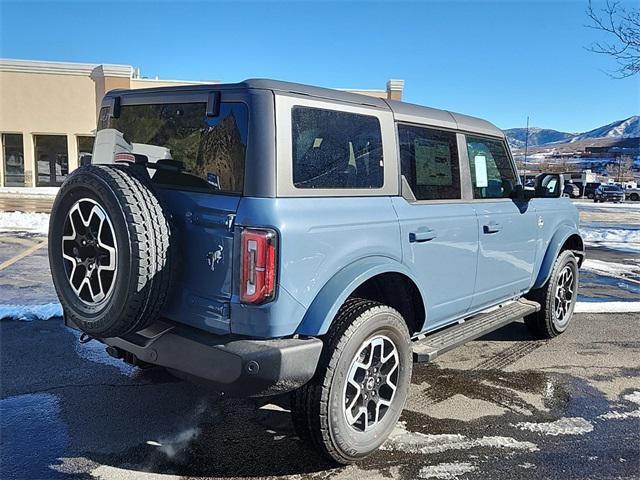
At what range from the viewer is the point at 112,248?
2.69m

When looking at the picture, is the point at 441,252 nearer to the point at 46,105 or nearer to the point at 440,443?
the point at 440,443

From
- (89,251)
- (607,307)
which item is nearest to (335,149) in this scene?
(89,251)

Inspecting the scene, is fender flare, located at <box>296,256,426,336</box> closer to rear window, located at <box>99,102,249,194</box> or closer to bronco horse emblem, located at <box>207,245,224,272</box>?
bronco horse emblem, located at <box>207,245,224,272</box>

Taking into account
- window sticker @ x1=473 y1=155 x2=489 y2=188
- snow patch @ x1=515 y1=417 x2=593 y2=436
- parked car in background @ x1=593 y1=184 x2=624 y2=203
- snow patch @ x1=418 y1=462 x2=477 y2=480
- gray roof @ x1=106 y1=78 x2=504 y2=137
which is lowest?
snow patch @ x1=418 y1=462 x2=477 y2=480

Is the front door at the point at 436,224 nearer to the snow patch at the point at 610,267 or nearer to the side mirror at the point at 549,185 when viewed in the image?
the side mirror at the point at 549,185

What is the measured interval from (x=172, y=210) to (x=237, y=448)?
1469 millimetres

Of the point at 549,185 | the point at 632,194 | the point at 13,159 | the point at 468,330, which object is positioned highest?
the point at 13,159

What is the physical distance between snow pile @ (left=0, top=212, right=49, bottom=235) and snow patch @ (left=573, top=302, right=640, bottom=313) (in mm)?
11013

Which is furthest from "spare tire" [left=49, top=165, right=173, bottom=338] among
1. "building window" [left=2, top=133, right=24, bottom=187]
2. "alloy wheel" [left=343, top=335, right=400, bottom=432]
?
"building window" [left=2, top=133, right=24, bottom=187]

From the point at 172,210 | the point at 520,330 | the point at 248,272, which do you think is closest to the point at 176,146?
the point at 172,210

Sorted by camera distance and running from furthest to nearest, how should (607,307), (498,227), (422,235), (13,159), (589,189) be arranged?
1. (589,189)
2. (13,159)
3. (607,307)
4. (498,227)
5. (422,235)

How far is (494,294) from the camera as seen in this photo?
4.45 meters

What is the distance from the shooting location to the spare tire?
8.49 ft

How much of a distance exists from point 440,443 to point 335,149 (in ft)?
6.30
